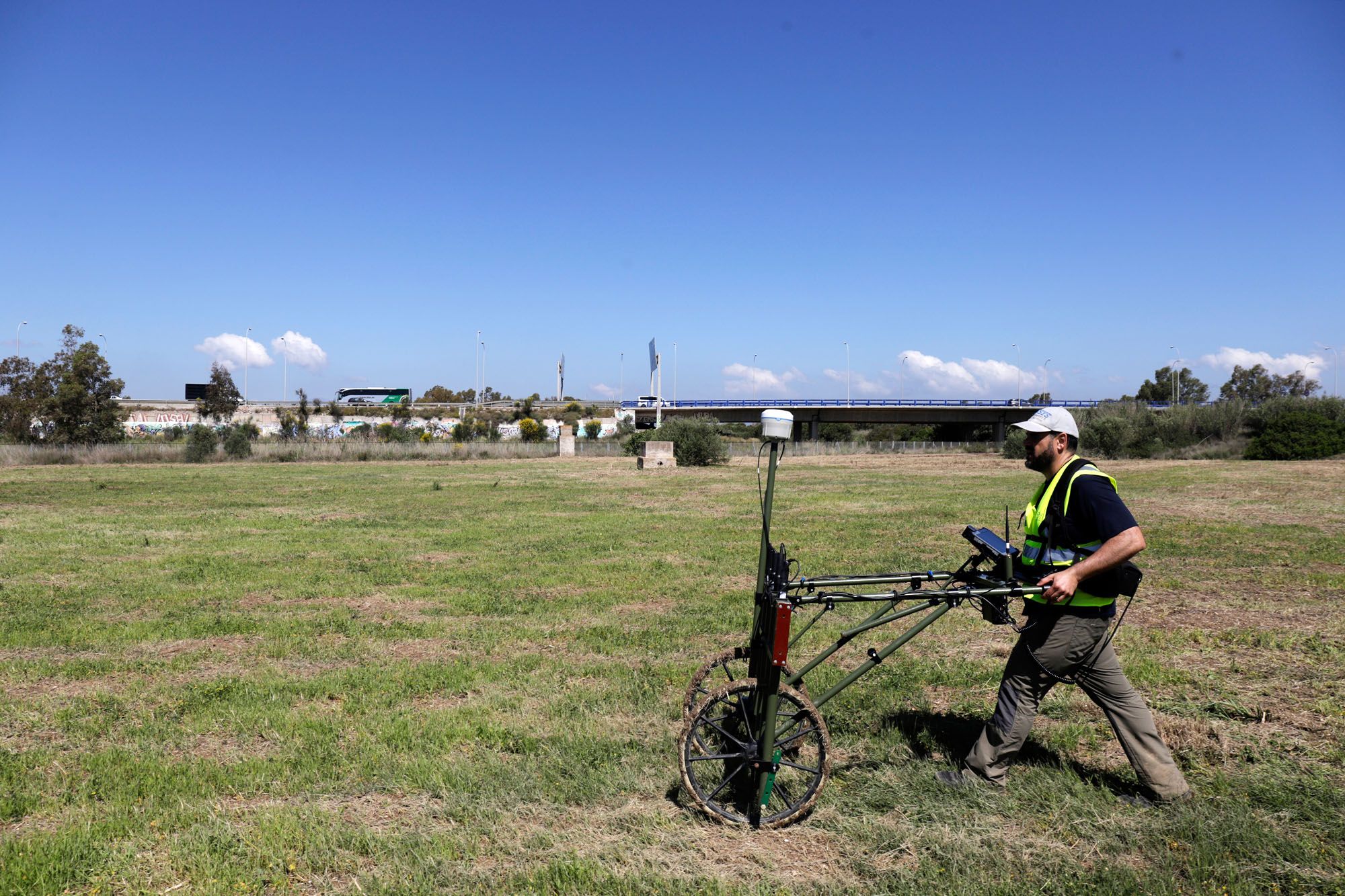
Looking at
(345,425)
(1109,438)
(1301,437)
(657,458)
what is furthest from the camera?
(345,425)

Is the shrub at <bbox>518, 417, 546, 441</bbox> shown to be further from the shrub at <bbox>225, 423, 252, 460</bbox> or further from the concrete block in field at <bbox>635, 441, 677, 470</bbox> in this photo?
the concrete block in field at <bbox>635, 441, 677, 470</bbox>

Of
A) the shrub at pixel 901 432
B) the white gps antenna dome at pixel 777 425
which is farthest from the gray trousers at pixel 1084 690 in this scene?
the shrub at pixel 901 432

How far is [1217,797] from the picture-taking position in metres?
4.65

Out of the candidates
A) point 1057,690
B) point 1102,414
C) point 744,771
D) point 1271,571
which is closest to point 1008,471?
point 1102,414

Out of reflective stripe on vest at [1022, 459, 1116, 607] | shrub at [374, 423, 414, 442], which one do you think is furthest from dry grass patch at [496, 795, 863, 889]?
shrub at [374, 423, 414, 442]

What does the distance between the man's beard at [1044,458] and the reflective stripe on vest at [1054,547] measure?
80 millimetres

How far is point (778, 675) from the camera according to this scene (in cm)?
417

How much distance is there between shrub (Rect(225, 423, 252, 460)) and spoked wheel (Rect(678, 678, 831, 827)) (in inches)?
1807

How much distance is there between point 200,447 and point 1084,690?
46400mm

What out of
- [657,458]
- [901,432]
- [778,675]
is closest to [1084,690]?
[778,675]

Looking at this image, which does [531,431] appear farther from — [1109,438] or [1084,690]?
[1084,690]

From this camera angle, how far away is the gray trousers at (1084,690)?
445 cm

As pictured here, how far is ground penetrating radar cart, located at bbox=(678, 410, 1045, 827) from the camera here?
13.8 feet

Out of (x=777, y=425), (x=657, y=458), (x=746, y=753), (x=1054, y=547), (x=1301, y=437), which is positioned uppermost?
(x=777, y=425)
